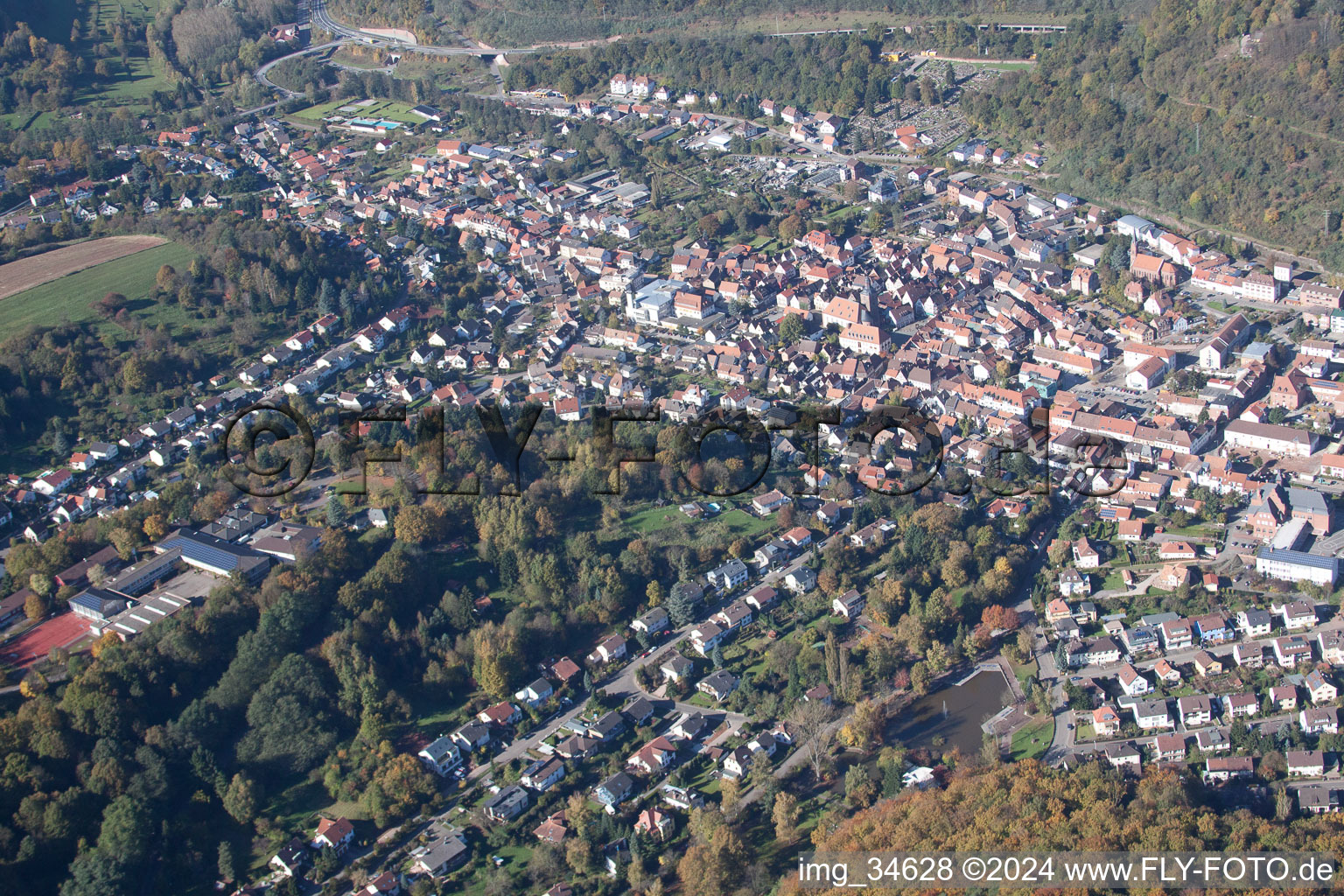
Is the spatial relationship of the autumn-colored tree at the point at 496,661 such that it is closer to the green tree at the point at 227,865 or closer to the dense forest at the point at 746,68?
the green tree at the point at 227,865

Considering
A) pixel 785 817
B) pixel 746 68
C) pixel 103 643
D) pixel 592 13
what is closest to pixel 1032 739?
pixel 785 817

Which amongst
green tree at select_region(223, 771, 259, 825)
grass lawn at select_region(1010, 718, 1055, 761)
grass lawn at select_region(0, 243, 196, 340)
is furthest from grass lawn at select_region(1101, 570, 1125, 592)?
grass lawn at select_region(0, 243, 196, 340)

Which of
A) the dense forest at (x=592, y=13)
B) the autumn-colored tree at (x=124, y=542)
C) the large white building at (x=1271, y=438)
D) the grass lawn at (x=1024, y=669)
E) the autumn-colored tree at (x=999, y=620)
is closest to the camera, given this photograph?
the grass lawn at (x=1024, y=669)

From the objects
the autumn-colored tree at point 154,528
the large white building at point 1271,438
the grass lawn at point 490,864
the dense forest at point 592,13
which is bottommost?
the grass lawn at point 490,864

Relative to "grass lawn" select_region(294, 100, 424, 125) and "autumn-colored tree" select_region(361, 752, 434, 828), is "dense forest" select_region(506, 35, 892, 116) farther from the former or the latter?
"autumn-colored tree" select_region(361, 752, 434, 828)

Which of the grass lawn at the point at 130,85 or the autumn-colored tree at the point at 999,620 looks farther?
the grass lawn at the point at 130,85

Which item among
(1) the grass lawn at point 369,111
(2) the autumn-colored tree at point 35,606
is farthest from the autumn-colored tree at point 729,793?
(1) the grass lawn at point 369,111

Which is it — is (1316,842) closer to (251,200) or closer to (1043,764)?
(1043,764)

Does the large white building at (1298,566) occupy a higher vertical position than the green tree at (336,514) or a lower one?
lower
